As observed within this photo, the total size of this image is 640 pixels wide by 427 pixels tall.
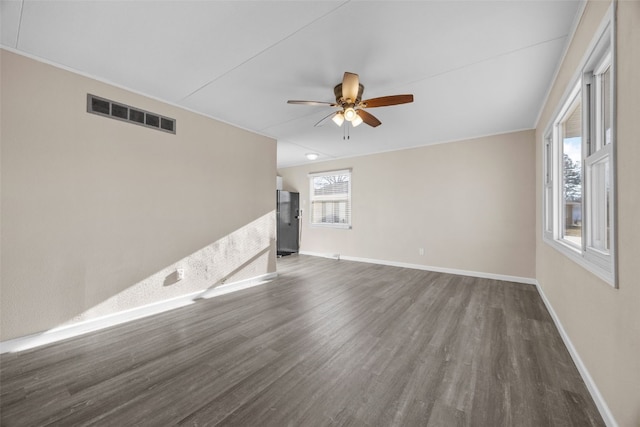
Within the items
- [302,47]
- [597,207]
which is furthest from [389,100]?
[597,207]

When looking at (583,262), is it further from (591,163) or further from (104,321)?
(104,321)

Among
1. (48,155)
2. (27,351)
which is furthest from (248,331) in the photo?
(48,155)

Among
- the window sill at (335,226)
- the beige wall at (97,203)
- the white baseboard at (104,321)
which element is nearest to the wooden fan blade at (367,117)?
the beige wall at (97,203)

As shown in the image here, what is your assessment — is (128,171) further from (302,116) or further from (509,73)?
(509,73)

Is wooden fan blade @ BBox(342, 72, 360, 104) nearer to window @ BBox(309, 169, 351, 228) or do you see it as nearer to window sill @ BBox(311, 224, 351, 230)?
window @ BBox(309, 169, 351, 228)

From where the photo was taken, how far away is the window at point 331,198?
6018mm

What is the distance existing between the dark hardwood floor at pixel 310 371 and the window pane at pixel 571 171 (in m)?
1.00

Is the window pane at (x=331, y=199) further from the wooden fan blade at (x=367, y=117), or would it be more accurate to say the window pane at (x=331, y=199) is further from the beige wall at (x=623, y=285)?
the beige wall at (x=623, y=285)

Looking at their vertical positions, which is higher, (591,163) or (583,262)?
(591,163)

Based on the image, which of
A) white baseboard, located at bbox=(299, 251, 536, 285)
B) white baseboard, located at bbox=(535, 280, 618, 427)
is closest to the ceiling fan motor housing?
white baseboard, located at bbox=(535, 280, 618, 427)

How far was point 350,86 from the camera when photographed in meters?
2.20

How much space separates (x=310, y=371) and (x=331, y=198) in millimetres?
4806

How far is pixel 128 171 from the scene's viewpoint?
2.66 m

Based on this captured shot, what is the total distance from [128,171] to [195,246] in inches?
45.1
